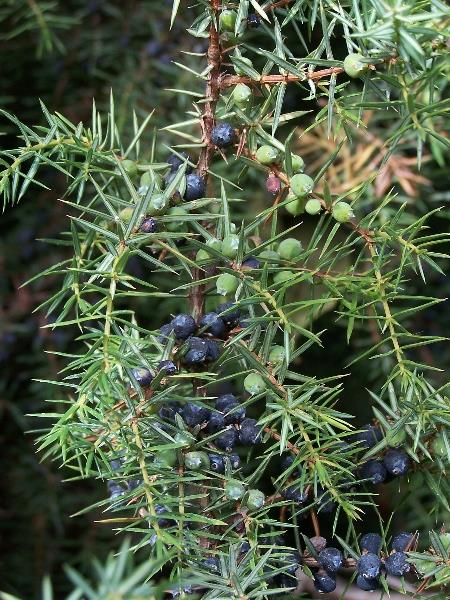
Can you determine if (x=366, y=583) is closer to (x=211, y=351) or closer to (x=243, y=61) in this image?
(x=211, y=351)

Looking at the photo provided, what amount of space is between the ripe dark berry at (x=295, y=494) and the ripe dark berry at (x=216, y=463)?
0.04 meters

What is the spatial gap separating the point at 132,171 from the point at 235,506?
0.19 m

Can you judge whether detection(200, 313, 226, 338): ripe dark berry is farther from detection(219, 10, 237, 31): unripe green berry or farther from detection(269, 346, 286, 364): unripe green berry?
detection(219, 10, 237, 31): unripe green berry

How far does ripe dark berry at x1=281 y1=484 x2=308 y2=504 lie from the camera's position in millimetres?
396

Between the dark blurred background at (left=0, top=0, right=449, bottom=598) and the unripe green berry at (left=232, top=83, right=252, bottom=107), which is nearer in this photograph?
the unripe green berry at (left=232, top=83, right=252, bottom=107)

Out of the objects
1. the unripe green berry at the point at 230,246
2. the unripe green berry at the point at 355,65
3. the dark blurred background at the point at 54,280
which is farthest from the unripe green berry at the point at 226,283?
the dark blurred background at the point at 54,280

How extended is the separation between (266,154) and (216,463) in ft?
0.51

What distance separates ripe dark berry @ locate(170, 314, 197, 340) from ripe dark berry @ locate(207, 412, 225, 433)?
43mm

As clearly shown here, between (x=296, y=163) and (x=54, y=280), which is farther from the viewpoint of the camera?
(x=54, y=280)

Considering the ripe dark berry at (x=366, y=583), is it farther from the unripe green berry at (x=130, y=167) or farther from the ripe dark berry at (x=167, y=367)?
the unripe green berry at (x=130, y=167)

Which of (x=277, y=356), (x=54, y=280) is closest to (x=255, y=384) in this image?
(x=277, y=356)

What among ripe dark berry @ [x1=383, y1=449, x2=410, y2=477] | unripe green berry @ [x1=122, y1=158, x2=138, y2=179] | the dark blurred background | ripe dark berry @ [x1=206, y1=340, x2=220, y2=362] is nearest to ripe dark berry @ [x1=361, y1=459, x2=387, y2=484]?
ripe dark berry @ [x1=383, y1=449, x2=410, y2=477]

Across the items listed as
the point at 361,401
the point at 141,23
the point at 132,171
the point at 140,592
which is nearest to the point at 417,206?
the point at 361,401

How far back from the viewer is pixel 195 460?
38 cm
